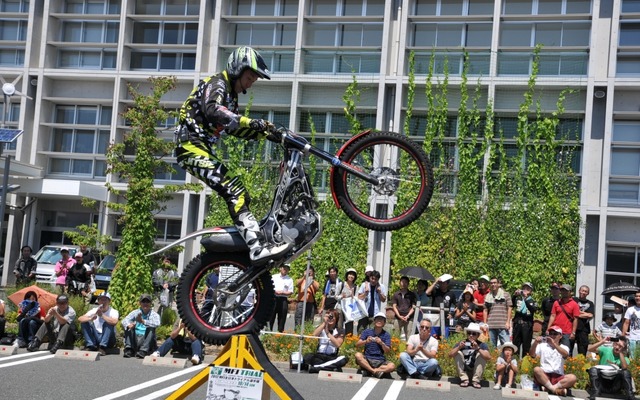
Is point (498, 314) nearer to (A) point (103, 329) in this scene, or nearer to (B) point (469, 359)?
(B) point (469, 359)

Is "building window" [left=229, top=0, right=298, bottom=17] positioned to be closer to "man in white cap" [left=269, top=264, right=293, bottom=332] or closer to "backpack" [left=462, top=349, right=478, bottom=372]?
"man in white cap" [left=269, top=264, right=293, bottom=332]

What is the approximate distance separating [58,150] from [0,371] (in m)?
24.8

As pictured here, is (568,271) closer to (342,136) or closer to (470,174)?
Answer: (470,174)

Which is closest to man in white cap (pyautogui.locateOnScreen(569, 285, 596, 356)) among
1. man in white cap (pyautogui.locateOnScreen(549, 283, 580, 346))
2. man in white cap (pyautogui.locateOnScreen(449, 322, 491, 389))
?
A: man in white cap (pyautogui.locateOnScreen(549, 283, 580, 346))

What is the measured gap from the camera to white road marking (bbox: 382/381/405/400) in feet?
46.1

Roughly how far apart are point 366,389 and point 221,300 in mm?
7393

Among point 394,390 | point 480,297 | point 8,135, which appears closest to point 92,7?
point 8,135

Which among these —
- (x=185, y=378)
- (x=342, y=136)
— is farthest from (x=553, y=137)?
(x=185, y=378)

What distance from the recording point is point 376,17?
3409 centimetres

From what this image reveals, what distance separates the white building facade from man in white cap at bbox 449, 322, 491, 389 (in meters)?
12.4

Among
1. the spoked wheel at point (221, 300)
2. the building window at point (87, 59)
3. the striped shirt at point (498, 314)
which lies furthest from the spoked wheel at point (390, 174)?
the building window at point (87, 59)

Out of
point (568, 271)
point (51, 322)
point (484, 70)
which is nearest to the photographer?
point (51, 322)

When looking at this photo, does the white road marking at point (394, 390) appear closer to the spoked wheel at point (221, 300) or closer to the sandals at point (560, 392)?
the sandals at point (560, 392)

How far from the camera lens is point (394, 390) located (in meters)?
14.9
